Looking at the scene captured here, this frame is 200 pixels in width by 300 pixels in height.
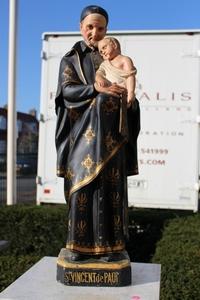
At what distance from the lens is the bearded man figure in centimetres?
303

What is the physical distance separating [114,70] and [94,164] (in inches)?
22.6

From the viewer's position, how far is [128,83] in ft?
9.85

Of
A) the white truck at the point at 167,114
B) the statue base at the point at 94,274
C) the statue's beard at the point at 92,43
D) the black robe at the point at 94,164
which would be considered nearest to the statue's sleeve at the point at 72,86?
the black robe at the point at 94,164

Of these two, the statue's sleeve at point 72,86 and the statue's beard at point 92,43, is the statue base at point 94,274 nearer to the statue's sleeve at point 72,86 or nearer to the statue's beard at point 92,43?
the statue's sleeve at point 72,86

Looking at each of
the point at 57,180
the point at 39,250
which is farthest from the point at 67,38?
the point at 39,250

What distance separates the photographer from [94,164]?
3.03 meters

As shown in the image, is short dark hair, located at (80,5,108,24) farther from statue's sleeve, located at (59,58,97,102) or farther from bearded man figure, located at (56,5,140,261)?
statue's sleeve, located at (59,58,97,102)

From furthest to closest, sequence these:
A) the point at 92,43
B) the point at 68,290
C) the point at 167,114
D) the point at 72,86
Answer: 1. the point at 167,114
2. the point at 92,43
3. the point at 72,86
4. the point at 68,290

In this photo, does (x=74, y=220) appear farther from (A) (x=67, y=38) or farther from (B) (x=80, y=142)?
(A) (x=67, y=38)

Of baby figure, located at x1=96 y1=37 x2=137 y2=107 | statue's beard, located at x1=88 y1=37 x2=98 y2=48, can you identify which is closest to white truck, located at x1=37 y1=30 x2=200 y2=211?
statue's beard, located at x1=88 y1=37 x2=98 y2=48

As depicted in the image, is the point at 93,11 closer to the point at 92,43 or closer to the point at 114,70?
the point at 92,43

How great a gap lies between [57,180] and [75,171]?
4.43 meters

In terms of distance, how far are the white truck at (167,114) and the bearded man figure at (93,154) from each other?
4070 millimetres

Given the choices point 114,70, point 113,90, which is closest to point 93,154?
point 113,90
